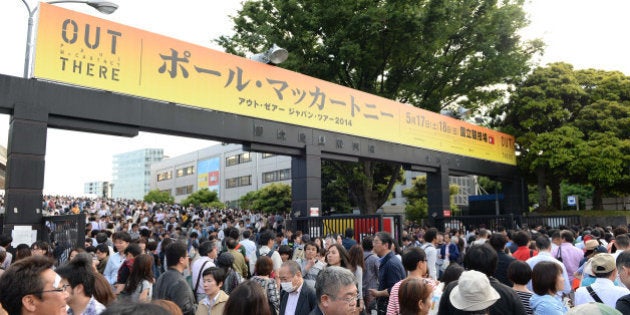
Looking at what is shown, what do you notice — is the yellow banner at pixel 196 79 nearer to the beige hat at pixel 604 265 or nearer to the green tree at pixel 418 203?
the beige hat at pixel 604 265

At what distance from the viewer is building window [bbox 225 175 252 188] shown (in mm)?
61725

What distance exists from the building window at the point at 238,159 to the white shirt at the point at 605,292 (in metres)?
58.5

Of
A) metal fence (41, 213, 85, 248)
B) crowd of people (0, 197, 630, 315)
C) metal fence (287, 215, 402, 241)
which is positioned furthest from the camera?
metal fence (287, 215, 402, 241)

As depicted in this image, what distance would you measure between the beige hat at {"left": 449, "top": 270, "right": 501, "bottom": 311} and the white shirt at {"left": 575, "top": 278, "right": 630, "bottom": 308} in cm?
160

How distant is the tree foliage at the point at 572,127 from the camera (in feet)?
81.7

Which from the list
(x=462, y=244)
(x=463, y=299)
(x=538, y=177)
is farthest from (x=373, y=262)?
(x=538, y=177)

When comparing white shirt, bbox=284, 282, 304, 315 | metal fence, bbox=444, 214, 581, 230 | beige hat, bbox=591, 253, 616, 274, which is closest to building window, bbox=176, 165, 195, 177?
metal fence, bbox=444, 214, 581, 230

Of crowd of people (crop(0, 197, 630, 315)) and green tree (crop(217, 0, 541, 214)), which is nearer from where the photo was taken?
crowd of people (crop(0, 197, 630, 315))

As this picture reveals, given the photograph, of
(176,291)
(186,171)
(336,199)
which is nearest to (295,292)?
(176,291)

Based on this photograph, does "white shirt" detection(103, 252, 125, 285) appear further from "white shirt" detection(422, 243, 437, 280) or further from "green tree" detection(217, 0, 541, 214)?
"green tree" detection(217, 0, 541, 214)

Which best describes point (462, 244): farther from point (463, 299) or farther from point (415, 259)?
point (463, 299)

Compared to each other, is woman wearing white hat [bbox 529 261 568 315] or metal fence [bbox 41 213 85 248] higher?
metal fence [bbox 41 213 85 248]

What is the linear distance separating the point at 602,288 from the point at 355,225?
28.1 feet

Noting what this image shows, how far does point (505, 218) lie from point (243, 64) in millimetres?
12018
